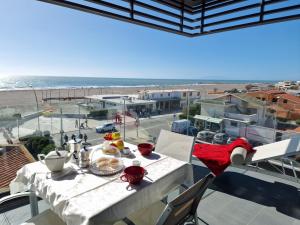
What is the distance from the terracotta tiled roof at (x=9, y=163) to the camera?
7.79 feet

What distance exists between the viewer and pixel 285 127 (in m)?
3.97

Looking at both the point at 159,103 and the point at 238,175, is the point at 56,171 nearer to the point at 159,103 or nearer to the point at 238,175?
the point at 238,175

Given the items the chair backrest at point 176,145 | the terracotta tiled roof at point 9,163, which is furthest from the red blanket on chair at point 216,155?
the terracotta tiled roof at point 9,163

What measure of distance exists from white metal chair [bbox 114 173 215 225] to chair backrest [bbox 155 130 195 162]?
519 mm

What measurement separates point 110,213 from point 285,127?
14.2 ft

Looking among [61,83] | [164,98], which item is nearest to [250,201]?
[164,98]

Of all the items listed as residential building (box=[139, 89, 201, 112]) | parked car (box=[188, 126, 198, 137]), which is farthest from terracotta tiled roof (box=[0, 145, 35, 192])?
residential building (box=[139, 89, 201, 112])

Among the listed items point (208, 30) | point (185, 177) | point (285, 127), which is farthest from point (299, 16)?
point (285, 127)

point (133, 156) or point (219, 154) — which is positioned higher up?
point (133, 156)

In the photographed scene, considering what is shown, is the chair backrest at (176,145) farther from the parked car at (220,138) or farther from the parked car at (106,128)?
the parked car at (106,128)

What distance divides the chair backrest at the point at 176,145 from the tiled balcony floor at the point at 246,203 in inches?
22.6

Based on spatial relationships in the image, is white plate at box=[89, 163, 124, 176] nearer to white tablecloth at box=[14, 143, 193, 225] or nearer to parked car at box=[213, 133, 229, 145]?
white tablecloth at box=[14, 143, 193, 225]

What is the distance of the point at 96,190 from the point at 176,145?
0.99 meters

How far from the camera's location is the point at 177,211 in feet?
2.77
